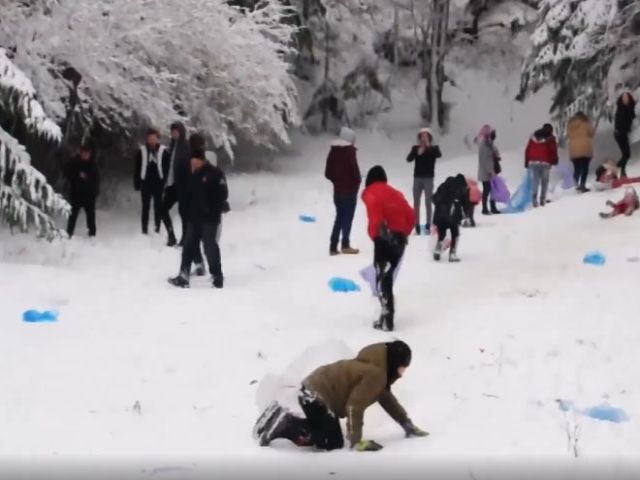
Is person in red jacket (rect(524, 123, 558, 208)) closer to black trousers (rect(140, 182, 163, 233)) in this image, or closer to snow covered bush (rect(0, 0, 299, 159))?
snow covered bush (rect(0, 0, 299, 159))

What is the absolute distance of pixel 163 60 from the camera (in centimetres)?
1828

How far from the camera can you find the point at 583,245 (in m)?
13.9

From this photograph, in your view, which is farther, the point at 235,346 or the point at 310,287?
the point at 310,287

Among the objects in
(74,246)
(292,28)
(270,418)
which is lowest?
(74,246)

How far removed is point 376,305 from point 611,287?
264 cm

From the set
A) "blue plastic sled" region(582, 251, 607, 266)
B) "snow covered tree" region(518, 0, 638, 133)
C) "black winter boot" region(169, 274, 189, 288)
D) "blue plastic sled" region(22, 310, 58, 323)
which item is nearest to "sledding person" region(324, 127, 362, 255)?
"black winter boot" region(169, 274, 189, 288)

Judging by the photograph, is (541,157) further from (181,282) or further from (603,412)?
(603,412)

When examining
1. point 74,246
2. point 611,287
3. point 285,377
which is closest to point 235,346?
point 285,377

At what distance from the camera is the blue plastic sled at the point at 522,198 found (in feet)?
58.6

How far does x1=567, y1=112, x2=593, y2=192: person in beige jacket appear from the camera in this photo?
18.5 metres

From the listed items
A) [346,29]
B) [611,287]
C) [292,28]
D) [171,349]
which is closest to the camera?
[171,349]

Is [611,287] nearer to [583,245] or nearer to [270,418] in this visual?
[583,245]

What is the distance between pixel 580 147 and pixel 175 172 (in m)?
7.97

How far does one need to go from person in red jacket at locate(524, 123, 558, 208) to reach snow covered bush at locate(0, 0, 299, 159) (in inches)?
213
